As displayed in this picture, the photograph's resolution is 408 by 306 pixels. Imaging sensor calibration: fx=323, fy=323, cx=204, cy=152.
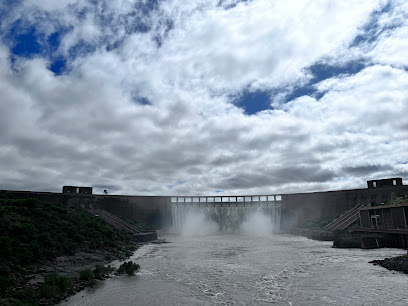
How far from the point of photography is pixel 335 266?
78.2ft

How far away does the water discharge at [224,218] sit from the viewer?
73.9 metres

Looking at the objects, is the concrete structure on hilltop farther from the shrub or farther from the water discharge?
the shrub

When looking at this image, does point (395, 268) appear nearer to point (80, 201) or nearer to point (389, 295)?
point (389, 295)

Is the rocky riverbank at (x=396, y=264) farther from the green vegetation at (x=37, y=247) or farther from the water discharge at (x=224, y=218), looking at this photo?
the water discharge at (x=224, y=218)

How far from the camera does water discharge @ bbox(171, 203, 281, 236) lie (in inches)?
2908

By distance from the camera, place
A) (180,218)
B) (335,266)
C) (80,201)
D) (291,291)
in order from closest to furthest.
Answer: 1. (291,291)
2. (335,266)
3. (80,201)
4. (180,218)

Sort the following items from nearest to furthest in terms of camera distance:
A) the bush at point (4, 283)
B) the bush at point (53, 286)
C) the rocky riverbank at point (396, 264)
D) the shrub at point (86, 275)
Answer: the bush at point (4, 283) → the bush at point (53, 286) → the shrub at point (86, 275) → the rocky riverbank at point (396, 264)

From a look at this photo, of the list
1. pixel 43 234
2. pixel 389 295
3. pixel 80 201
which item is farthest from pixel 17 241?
pixel 80 201

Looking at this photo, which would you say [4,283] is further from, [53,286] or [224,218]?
[224,218]

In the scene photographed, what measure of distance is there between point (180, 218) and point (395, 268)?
5728 cm

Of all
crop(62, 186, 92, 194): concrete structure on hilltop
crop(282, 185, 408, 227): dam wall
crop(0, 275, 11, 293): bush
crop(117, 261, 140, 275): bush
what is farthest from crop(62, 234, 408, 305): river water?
crop(62, 186, 92, 194): concrete structure on hilltop

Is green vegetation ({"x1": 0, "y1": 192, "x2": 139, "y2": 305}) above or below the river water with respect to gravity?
above

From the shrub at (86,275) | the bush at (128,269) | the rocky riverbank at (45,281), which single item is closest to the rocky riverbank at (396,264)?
the bush at (128,269)

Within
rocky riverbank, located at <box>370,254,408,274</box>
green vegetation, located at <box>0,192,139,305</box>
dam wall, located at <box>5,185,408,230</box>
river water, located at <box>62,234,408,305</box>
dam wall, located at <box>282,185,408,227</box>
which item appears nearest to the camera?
green vegetation, located at <box>0,192,139,305</box>
